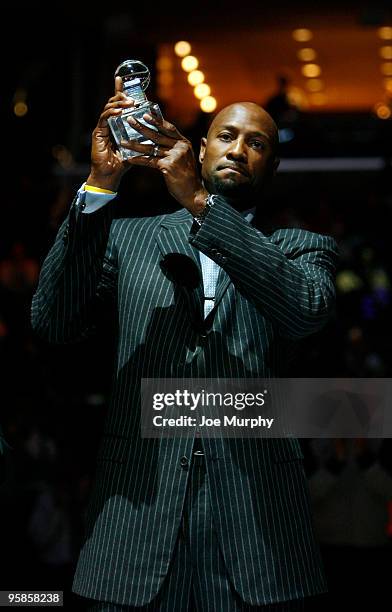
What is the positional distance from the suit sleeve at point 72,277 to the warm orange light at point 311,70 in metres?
8.50

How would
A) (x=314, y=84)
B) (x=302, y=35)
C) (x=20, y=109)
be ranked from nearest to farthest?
(x=20, y=109)
(x=302, y=35)
(x=314, y=84)

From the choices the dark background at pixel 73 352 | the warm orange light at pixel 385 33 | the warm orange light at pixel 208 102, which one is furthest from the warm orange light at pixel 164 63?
the dark background at pixel 73 352

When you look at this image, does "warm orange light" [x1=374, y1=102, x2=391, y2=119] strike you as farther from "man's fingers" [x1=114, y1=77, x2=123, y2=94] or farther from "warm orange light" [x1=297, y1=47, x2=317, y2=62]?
"man's fingers" [x1=114, y1=77, x2=123, y2=94]

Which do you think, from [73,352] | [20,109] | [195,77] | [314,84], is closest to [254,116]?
[73,352]

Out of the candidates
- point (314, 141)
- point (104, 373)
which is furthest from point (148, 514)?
point (314, 141)

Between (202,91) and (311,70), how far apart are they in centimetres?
112

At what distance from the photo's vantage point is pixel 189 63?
31.5 feet

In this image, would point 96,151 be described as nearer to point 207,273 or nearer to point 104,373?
point 207,273

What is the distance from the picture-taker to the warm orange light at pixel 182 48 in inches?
357

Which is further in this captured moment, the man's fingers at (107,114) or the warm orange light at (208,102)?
the warm orange light at (208,102)

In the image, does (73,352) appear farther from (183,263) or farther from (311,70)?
(311,70)

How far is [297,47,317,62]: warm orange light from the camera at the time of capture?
945 centimetres

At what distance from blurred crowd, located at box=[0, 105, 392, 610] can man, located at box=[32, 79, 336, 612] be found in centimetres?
141

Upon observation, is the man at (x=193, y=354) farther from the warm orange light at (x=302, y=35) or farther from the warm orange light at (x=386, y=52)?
Answer: the warm orange light at (x=386, y=52)
